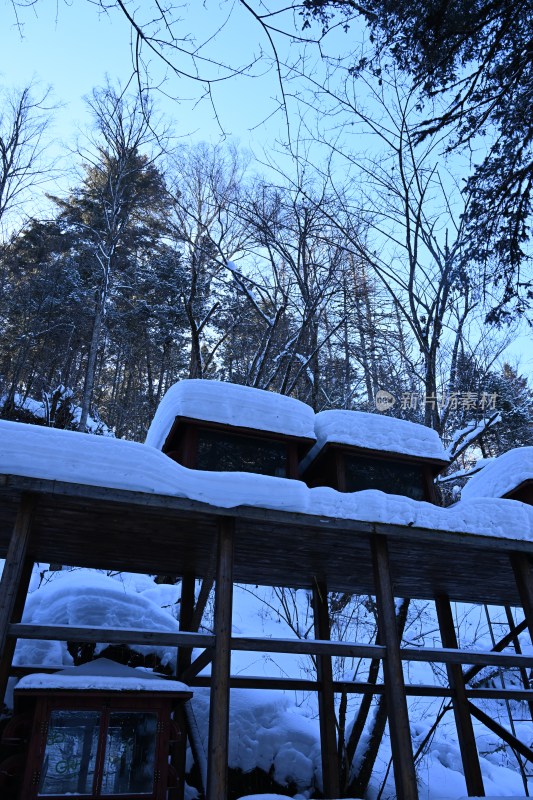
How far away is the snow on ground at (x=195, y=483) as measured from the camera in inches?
221

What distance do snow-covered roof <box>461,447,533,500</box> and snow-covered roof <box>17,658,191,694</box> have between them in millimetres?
5438

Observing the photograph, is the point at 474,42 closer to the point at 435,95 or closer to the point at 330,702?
the point at 435,95

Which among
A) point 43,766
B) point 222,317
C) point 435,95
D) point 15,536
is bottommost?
point 43,766

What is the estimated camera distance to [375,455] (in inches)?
325

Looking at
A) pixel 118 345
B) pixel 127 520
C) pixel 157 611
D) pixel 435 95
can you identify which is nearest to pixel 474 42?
pixel 435 95

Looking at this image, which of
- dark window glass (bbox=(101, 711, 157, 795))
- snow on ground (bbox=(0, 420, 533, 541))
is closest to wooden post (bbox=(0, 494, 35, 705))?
snow on ground (bbox=(0, 420, 533, 541))

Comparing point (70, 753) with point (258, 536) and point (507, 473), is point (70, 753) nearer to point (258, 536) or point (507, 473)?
point (258, 536)

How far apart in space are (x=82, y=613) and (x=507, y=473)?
25.6ft

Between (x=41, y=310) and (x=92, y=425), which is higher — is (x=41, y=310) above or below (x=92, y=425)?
above

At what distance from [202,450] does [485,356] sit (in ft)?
38.4

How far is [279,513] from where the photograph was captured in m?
6.26

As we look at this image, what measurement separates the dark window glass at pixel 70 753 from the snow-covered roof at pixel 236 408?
360cm

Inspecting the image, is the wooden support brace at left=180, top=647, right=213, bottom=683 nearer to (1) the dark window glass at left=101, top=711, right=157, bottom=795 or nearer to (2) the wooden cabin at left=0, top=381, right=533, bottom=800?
(2) the wooden cabin at left=0, top=381, right=533, bottom=800

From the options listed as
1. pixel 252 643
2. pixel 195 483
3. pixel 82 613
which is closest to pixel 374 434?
pixel 195 483
